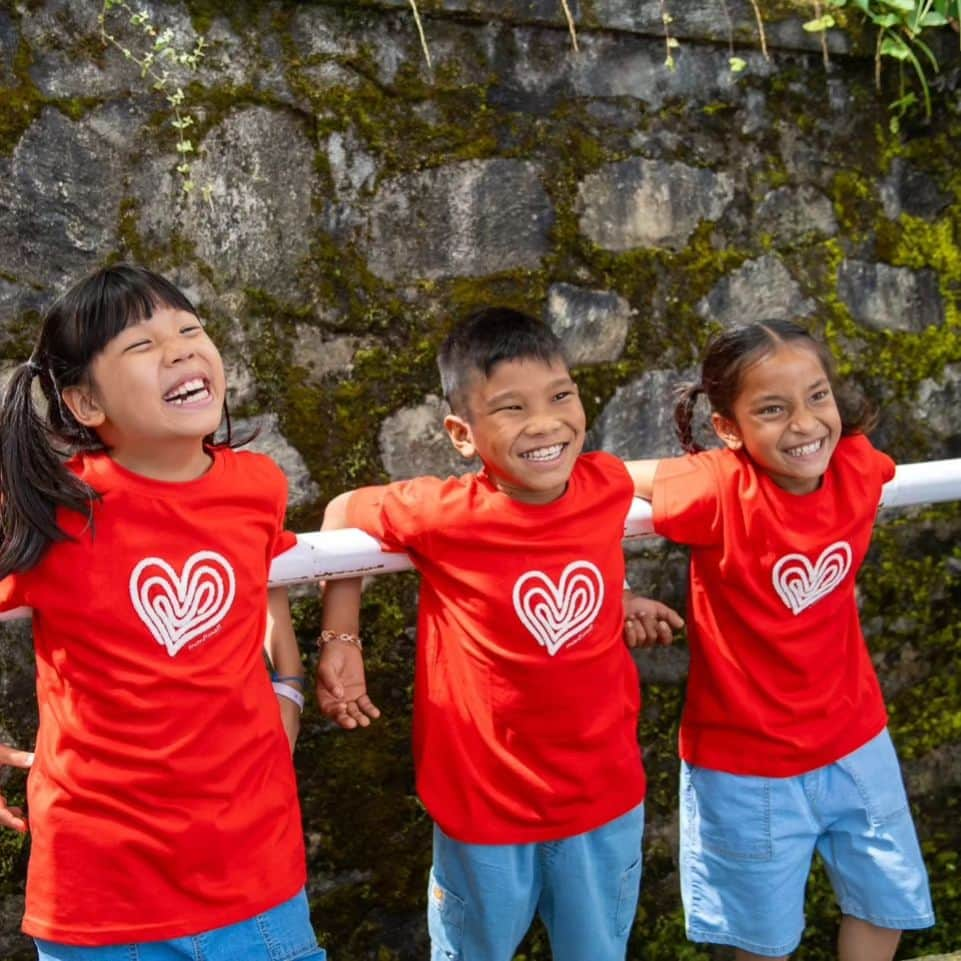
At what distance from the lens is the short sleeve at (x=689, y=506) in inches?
88.4

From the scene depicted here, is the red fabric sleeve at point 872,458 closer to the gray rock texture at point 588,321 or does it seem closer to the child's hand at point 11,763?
the gray rock texture at point 588,321

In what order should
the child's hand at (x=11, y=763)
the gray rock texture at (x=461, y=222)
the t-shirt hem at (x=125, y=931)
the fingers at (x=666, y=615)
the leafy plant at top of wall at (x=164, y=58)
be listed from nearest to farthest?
the t-shirt hem at (x=125, y=931) < the child's hand at (x=11, y=763) < the leafy plant at top of wall at (x=164, y=58) < the fingers at (x=666, y=615) < the gray rock texture at (x=461, y=222)

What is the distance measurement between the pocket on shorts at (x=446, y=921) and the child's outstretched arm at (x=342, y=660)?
0.34 meters

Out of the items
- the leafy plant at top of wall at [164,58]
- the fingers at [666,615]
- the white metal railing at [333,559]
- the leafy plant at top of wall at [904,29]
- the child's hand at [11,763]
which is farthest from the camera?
the leafy plant at top of wall at [904,29]

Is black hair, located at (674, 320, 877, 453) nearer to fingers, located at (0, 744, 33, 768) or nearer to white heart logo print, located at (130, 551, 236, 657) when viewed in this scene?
white heart logo print, located at (130, 551, 236, 657)

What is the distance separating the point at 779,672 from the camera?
90.2 inches

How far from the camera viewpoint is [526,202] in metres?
2.52

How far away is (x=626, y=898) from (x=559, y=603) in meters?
0.55

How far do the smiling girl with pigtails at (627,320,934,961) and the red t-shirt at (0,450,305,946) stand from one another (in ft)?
2.73

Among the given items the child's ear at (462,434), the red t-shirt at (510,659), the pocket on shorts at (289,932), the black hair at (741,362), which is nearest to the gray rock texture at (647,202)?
the black hair at (741,362)

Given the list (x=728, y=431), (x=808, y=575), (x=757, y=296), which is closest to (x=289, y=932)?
(x=808, y=575)

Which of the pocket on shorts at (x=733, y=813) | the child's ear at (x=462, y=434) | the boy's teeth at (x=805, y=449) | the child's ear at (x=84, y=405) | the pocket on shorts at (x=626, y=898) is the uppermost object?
the child's ear at (x=84, y=405)

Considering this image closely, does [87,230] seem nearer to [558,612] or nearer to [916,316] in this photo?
[558,612]

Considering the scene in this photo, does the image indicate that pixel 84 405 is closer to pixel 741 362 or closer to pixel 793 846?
pixel 741 362
